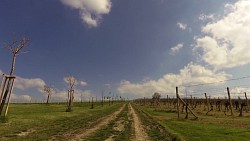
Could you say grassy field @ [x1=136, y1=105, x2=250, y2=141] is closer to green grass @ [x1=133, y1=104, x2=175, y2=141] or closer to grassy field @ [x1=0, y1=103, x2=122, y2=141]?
green grass @ [x1=133, y1=104, x2=175, y2=141]

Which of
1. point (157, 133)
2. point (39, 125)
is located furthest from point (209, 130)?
point (39, 125)

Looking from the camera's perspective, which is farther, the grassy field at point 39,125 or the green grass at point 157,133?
the green grass at point 157,133

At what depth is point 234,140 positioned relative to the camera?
1443cm

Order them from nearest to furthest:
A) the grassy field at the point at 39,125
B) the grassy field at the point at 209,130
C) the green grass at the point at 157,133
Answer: the grassy field at the point at 39,125
the green grass at the point at 157,133
the grassy field at the point at 209,130

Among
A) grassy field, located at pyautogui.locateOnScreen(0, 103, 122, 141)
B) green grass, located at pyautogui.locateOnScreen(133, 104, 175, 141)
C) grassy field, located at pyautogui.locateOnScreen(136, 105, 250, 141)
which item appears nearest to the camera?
grassy field, located at pyautogui.locateOnScreen(0, 103, 122, 141)

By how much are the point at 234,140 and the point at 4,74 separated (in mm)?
→ 25083

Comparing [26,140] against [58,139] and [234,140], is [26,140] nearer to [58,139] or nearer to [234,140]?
[58,139]

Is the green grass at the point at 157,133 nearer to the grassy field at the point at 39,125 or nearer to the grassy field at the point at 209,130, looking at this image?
the grassy field at the point at 209,130

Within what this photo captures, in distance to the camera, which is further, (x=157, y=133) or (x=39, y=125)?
(x=39, y=125)

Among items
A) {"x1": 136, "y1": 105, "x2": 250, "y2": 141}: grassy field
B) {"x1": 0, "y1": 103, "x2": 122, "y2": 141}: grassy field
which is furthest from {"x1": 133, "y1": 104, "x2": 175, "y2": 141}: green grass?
{"x1": 0, "y1": 103, "x2": 122, "y2": 141}: grassy field

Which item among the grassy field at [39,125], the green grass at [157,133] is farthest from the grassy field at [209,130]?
the grassy field at [39,125]

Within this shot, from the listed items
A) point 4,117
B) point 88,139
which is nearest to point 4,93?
point 4,117

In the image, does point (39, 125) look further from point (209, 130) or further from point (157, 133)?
point (209, 130)

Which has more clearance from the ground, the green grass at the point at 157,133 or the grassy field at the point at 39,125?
the grassy field at the point at 39,125
